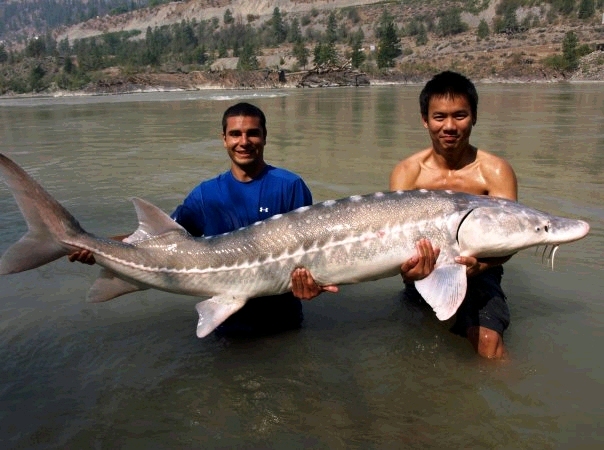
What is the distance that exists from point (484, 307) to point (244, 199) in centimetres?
185

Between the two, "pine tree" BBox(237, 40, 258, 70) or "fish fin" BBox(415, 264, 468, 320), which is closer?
"fish fin" BBox(415, 264, 468, 320)

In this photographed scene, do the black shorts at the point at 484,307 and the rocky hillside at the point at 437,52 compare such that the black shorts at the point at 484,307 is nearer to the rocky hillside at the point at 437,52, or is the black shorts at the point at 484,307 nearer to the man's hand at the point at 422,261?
the man's hand at the point at 422,261

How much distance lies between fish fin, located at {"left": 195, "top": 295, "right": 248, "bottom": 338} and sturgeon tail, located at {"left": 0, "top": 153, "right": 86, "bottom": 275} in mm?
849

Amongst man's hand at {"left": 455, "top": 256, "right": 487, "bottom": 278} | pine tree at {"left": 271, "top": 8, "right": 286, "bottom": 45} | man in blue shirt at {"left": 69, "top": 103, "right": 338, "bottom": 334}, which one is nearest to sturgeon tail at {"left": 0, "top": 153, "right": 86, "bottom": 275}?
A: man in blue shirt at {"left": 69, "top": 103, "right": 338, "bottom": 334}

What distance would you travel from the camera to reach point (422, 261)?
3.14 meters

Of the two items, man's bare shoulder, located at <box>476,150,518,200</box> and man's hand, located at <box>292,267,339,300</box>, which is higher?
man's bare shoulder, located at <box>476,150,518,200</box>

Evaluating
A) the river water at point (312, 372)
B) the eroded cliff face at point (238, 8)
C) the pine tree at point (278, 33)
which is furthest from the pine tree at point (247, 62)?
the river water at point (312, 372)

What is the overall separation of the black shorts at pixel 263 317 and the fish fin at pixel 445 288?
116 cm

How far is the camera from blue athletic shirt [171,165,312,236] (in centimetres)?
372

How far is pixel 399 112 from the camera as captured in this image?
2242 centimetres

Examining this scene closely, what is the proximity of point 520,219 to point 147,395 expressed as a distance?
2.47 m

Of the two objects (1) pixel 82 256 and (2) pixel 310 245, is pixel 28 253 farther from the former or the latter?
(2) pixel 310 245

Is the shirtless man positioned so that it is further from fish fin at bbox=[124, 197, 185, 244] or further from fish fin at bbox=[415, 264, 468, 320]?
fish fin at bbox=[124, 197, 185, 244]

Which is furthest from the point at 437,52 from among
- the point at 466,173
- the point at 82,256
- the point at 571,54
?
the point at 82,256
